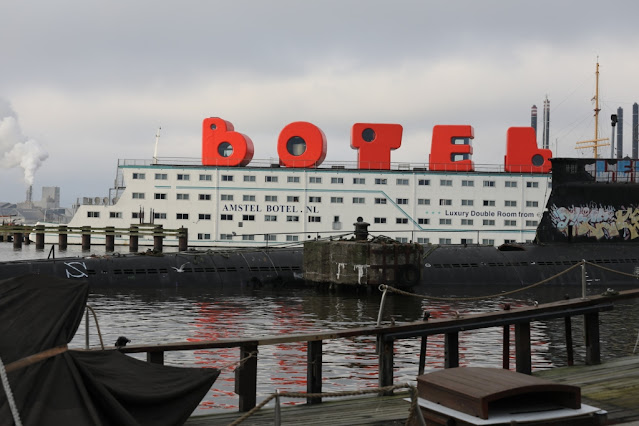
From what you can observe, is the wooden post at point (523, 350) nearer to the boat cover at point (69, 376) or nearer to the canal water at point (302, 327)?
the canal water at point (302, 327)

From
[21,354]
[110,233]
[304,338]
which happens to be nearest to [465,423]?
[304,338]

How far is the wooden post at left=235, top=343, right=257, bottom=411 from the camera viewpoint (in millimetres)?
10594

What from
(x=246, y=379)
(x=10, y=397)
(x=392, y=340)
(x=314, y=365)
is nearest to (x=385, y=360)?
(x=392, y=340)

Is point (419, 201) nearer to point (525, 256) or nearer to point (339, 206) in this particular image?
point (339, 206)

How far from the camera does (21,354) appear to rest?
7.22 meters

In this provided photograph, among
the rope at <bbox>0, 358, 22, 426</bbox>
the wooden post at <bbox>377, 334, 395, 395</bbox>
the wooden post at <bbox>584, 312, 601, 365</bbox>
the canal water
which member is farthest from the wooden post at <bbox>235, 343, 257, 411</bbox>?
the wooden post at <bbox>584, 312, 601, 365</bbox>

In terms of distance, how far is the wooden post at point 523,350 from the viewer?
44.7ft

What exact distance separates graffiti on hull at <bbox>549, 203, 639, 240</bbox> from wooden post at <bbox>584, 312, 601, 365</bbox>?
24773 millimetres

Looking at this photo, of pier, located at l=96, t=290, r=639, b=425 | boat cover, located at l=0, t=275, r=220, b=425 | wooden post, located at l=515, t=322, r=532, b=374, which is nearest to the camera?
boat cover, located at l=0, t=275, r=220, b=425

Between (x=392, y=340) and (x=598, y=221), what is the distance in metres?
30.2

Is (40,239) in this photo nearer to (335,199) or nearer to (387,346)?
(335,199)

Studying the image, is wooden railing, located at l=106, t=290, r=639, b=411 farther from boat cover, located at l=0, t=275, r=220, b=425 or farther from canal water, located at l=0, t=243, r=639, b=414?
canal water, located at l=0, t=243, r=639, b=414

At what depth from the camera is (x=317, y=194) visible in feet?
251

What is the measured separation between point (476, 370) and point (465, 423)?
1.35m
